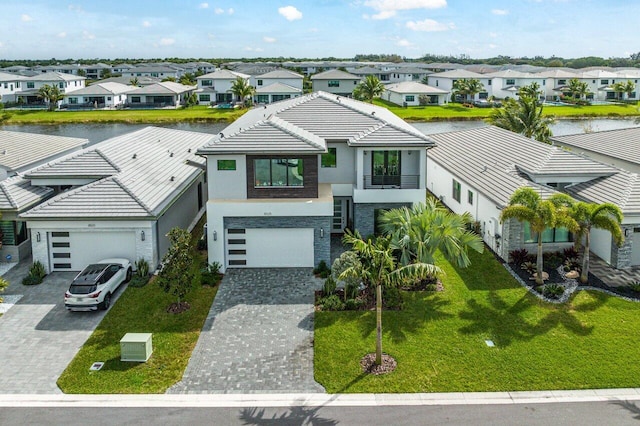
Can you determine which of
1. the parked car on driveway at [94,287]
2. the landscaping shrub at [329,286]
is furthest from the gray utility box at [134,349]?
the landscaping shrub at [329,286]

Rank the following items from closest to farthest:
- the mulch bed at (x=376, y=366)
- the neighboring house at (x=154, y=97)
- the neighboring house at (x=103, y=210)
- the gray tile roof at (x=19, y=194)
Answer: the mulch bed at (x=376, y=366)
the neighboring house at (x=103, y=210)
the gray tile roof at (x=19, y=194)
the neighboring house at (x=154, y=97)

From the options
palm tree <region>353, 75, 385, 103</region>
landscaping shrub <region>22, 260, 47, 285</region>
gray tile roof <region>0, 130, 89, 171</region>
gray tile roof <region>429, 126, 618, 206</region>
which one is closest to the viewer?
landscaping shrub <region>22, 260, 47, 285</region>

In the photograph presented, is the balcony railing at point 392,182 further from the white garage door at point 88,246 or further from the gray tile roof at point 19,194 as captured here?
the gray tile roof at point 19,194

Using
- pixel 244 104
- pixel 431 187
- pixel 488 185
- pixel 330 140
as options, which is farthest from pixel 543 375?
pixel 244 104

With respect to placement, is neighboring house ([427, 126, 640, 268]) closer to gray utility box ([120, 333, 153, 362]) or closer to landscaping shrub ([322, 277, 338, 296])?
landscaping shrub ([322, 277, 338, 296])

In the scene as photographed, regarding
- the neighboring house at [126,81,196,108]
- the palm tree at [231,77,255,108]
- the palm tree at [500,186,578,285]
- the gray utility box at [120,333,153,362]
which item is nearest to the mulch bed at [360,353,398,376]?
the gray utility box at [120,333,153,362]
